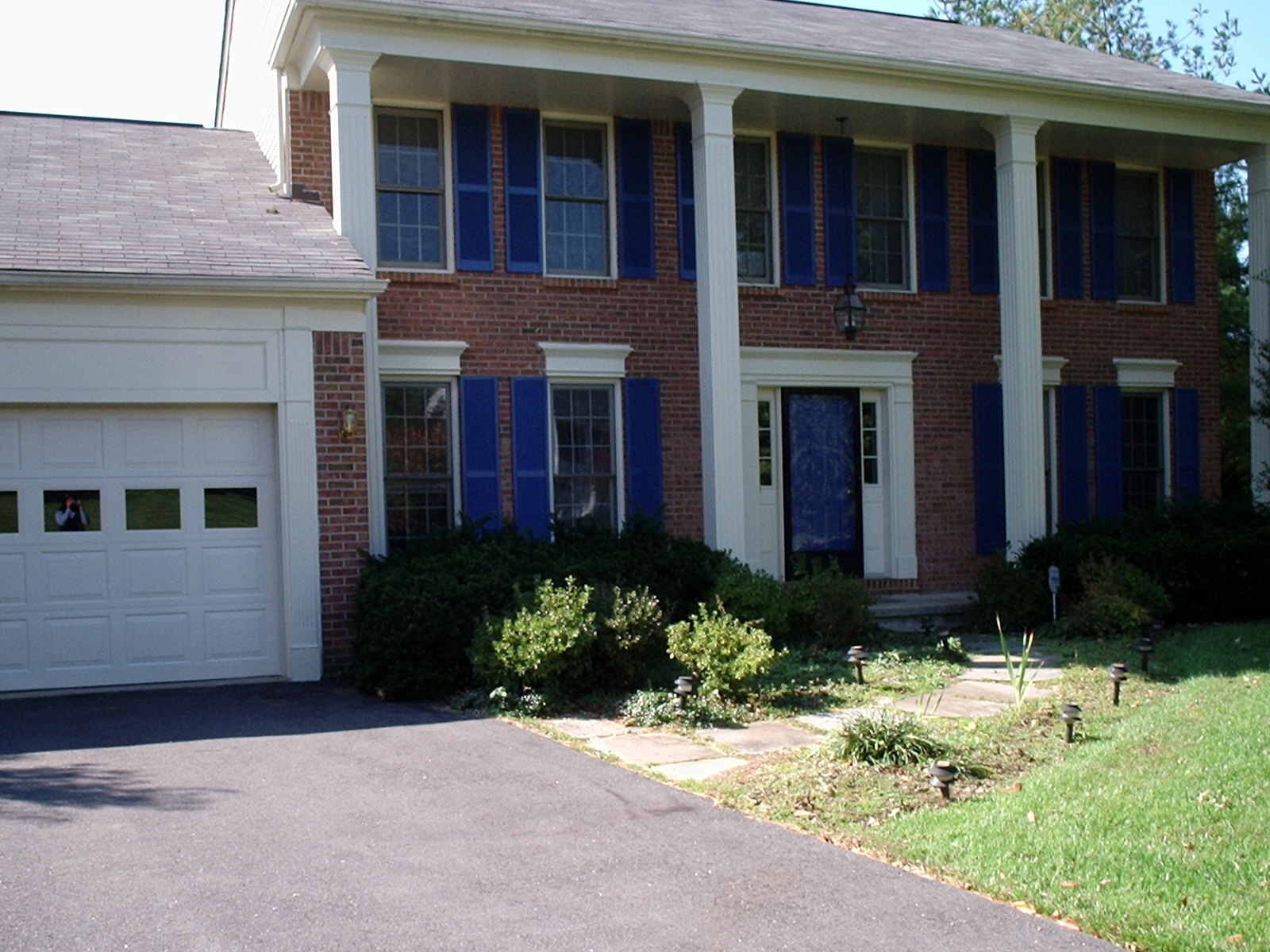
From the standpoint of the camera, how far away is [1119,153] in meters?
15.5

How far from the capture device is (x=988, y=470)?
1493 cm

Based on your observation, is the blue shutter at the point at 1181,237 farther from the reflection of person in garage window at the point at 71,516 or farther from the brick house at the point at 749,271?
the reflection of person in garage window at the point at 71,516

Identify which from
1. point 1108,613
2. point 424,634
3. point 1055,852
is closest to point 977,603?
point 1108,613

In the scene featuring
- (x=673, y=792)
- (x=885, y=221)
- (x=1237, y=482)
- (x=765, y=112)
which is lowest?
(x=673, y=792)

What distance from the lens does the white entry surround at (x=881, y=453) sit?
1414 cm

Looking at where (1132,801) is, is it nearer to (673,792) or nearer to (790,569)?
(673,792)

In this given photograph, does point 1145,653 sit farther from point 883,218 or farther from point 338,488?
point 883,218

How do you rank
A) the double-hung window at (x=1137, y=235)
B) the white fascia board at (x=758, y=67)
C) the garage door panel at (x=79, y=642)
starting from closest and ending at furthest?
1. the garage door panel at (x=79, y=642)
2. the white fascia board at (x=758, y=67)
3. the double-hung window at (x=1137, y=235)

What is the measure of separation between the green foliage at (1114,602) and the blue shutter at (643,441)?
420 cm

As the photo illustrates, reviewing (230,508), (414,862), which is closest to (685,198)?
(230,508)

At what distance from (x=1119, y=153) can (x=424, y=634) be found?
34.7 ft

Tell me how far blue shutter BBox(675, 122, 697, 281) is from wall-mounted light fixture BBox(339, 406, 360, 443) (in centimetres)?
430

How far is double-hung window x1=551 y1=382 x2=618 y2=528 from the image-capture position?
13258 millimetres

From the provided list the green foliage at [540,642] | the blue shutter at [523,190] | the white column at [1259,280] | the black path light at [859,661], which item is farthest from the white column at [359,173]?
→ the white column at [1259,280]
